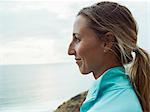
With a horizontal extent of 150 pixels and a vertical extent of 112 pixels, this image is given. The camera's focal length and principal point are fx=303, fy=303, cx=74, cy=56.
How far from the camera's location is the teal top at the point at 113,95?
1.94 feet

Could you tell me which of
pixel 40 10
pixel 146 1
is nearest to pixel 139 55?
pixel 40 10

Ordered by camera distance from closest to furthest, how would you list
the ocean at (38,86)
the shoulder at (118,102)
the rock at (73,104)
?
1. the shoulder at (118,102)
2. the rock at (73,104)
3. the ocean at (38,86)

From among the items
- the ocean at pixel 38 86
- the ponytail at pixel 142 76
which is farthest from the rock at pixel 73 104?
the ponytail at pixel 142 76

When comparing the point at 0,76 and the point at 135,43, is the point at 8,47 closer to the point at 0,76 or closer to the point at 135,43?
the point at 0,76

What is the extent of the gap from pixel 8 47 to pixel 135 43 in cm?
143

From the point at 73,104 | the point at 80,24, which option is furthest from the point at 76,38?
the point at 73,104

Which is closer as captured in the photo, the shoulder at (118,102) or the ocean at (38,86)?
the shoulder at (118,102)

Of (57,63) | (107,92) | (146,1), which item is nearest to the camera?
(107,92)

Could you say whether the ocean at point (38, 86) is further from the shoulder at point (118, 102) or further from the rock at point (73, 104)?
the shoulder at point (118, 102)

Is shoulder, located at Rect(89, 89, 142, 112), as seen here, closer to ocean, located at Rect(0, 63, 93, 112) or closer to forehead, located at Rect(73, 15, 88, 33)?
forehead, located at Rect(73, 15, 88, 33)

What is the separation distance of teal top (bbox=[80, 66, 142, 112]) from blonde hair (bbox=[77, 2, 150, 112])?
4cm

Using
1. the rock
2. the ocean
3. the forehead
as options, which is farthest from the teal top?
the ocean

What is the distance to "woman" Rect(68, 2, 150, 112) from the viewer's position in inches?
24.9

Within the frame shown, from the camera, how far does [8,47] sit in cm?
199
